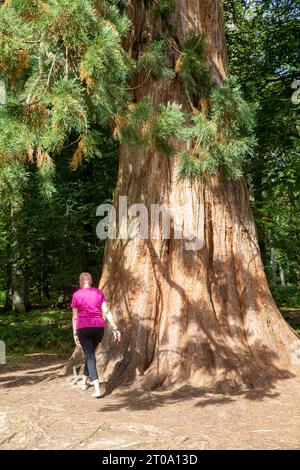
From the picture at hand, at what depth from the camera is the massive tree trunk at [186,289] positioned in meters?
Answer: 7.71

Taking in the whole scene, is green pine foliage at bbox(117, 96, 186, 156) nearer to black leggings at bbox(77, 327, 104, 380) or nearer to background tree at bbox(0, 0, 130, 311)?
background tree at bbox(0, 0, 130, 311)

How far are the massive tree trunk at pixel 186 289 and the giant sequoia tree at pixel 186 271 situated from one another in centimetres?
1

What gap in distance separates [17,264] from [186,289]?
8783mm

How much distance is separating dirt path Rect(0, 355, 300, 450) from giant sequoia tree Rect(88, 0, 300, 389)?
50 cm

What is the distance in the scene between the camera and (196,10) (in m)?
8.82

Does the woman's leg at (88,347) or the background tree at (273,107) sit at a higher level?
the background tree at (273,107)

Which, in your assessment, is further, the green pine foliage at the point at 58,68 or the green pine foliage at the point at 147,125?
the green pine foliage at the point at 147,125

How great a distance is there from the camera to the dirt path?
17.7 ft

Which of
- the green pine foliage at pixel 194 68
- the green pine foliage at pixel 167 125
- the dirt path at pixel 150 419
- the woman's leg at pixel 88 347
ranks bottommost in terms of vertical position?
the dirt path at pixel 150 419

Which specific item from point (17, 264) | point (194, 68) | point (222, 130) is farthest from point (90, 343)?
point (17, 264)

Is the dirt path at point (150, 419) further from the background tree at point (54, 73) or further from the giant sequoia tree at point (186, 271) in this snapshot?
the background tree at point (54, 73)

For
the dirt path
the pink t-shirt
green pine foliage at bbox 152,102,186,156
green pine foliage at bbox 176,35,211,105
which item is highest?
green pine foliage at bbox 176,35,211,105

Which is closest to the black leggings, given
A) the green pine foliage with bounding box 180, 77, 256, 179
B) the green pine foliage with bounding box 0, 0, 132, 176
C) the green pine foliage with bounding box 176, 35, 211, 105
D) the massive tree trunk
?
the massive tree trunk

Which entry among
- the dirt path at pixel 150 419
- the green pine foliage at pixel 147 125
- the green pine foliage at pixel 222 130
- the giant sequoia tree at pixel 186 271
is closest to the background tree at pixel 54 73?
the green pine foliage at pixel 147 125
